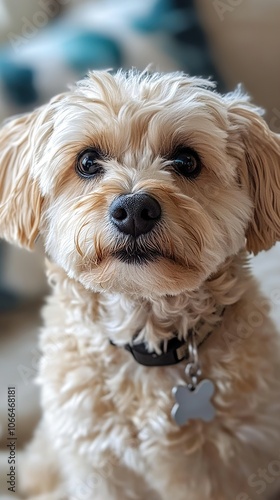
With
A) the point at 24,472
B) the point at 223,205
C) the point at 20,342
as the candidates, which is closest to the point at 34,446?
the point at 24,472

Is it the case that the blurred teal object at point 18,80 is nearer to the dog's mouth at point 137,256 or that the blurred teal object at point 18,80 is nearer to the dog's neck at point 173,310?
the dog's neck at point 173,310

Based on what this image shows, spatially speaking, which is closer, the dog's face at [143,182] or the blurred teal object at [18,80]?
the dog's face at [143,182]

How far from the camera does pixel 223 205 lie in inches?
40.1

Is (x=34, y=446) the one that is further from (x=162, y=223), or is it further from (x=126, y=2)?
(x=126, y=2)

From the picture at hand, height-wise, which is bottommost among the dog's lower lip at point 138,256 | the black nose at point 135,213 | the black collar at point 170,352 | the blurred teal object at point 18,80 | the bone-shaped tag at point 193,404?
the bone-shaped tag at point 193,404

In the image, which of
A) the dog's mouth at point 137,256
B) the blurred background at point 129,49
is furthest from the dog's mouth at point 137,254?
the blurred background at point 129,49

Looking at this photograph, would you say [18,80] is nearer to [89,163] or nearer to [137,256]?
[89,163]

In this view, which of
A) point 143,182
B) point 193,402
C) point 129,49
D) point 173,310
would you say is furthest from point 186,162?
point 129,49

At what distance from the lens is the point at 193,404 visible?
3.61ft

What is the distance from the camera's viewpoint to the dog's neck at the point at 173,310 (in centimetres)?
110

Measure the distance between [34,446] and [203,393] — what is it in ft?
1.65

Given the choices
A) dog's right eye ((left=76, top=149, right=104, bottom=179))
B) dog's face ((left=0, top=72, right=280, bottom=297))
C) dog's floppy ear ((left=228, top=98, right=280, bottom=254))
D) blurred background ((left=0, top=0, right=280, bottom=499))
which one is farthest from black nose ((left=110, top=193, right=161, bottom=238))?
blurred background ((left=0, top=0, right=280, bottom=499))

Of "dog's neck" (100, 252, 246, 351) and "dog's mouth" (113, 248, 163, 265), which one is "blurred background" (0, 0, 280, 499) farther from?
"dog's mouth" (113, 248, 163, 265)

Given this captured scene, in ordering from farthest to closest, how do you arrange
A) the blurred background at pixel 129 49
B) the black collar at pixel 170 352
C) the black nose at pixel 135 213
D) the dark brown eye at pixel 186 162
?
the blurred background at pixel 129 49 → the black collar at pixel 170 352 → the dark brown eye at pixel 186 162 → the black nose at pixel 135 213
